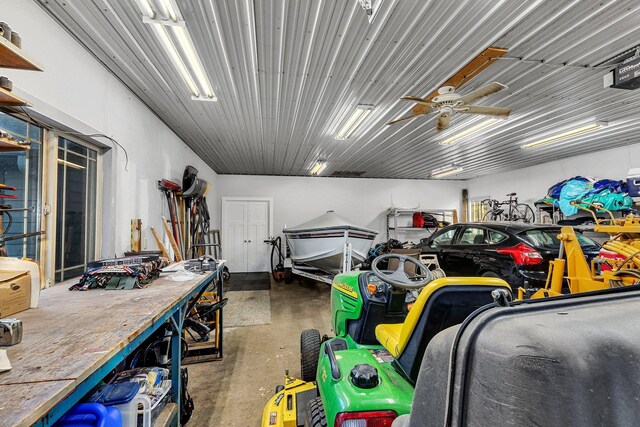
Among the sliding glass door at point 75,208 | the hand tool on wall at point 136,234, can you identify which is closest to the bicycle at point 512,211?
the hand tool on wall at point 136,234

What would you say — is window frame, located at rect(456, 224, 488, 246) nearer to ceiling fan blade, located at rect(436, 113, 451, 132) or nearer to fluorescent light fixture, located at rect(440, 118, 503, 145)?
fluorescent light fixture, located at rect(440, 118, 503, 145)

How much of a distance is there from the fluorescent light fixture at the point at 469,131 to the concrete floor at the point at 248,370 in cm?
387

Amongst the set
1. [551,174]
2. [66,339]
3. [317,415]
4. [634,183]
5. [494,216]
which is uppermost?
[551,174]

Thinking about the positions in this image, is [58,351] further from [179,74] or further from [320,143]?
[320,143]

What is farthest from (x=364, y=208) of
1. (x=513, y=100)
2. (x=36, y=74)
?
(x=36, y=74)

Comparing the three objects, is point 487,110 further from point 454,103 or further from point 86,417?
point 86,417

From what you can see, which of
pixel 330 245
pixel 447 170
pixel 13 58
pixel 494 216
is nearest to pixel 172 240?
pixel 13 58

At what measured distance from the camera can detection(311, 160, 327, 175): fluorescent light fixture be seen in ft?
23.3

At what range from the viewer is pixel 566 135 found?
4.89 m

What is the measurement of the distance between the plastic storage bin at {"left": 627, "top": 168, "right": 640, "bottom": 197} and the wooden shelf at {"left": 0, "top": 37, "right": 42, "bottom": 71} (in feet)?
25.1

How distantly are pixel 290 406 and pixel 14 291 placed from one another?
5.56 ft

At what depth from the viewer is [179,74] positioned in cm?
290

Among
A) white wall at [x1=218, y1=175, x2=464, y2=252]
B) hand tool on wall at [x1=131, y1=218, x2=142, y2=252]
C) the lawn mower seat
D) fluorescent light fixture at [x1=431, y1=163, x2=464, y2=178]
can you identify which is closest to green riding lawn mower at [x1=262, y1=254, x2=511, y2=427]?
the lawn mower seat

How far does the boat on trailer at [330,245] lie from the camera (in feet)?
18.4
